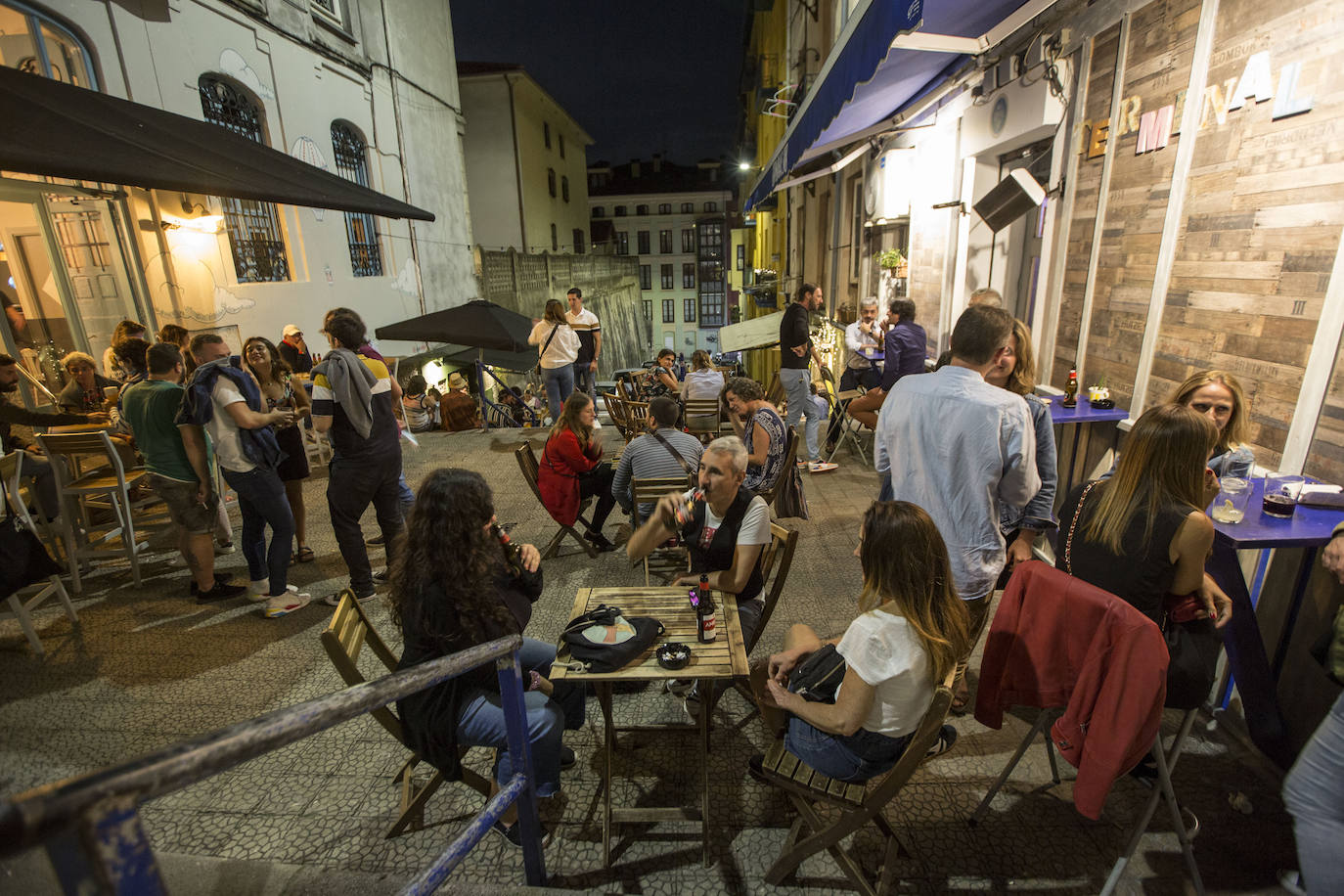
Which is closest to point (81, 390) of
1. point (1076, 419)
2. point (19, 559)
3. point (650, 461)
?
point (19, 559)

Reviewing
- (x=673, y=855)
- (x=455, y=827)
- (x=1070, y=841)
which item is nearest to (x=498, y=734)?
(x=455, y=827)

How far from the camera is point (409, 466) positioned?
7.79 metres

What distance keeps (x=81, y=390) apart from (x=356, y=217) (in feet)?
25.6

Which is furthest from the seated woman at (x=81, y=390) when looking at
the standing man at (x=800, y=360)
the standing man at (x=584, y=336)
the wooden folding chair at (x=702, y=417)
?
the standing man at (x=800, y=360)

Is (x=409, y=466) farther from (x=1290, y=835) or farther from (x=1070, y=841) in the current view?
(x=1290, y=835)

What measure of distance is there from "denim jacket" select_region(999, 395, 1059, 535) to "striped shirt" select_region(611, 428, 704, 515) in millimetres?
2014

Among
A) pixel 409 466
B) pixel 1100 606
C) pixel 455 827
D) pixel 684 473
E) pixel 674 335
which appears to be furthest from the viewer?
pixel 674 335

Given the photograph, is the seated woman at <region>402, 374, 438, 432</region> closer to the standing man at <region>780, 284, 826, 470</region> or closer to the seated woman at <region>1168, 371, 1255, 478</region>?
the standing man at <region>780, 284, 826, 470</region>

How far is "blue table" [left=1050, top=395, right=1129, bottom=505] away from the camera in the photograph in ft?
13.0

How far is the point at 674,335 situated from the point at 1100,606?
56570 millimetres

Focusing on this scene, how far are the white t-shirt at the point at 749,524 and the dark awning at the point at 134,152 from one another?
3242mm

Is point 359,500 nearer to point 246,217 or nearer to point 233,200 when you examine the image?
point 233,200

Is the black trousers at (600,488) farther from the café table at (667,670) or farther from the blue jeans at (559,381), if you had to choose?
the blue jeans at (559,381)

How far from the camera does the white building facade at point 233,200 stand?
22.4ft
